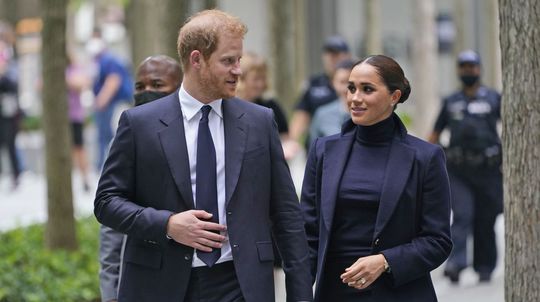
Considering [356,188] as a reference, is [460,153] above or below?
below

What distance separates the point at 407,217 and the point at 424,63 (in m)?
17.8

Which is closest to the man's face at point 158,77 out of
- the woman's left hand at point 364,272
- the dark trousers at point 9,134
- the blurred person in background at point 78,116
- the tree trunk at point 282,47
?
the woman's left hand at point 364,272

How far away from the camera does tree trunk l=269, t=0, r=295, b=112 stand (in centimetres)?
1941

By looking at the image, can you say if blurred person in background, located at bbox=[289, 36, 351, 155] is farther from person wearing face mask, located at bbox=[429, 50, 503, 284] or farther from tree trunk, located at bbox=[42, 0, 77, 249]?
tree trunk, located at bbox=[42, 0, 77, 249]

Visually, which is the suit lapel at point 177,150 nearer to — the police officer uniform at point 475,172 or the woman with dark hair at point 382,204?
the woman with dark hair at point 382,204

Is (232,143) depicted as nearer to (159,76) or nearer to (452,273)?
(159,76)

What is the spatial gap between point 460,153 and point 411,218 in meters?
5.82

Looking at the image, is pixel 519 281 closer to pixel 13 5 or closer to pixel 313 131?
pixel 313 131

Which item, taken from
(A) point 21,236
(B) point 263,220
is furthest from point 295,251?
(A) point 21,236

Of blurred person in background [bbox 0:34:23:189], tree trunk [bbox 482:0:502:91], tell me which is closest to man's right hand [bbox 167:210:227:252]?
blurred person in background [bbox 0:34:23:189]

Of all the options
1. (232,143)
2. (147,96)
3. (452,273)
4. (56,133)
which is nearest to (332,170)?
(232,143)

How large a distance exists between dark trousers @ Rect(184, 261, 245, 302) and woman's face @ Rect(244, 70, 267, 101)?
438cm

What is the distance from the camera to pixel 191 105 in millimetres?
4945

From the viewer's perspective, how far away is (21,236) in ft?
40.3
